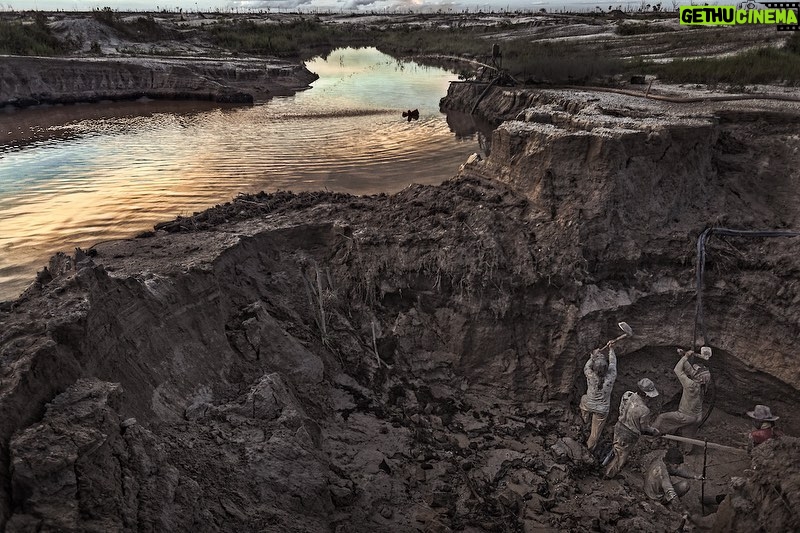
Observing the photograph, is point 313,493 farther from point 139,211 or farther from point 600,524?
point 139,211

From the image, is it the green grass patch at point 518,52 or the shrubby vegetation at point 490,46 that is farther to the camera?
the green grass patch at point 518,52

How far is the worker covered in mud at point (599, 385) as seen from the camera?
255 inches

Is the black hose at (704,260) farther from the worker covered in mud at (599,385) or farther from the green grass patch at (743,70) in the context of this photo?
the green grass patch at (743,70)

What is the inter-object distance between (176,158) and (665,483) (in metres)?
15.9

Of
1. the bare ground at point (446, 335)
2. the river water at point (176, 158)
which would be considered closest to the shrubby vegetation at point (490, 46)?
the river water at point (176, 158)

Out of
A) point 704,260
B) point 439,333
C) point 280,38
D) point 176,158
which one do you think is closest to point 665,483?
point 704,260

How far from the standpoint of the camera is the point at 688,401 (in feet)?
21.9

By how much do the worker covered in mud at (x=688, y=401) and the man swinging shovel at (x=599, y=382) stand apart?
3.13 ft

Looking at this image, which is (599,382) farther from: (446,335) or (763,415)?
(446,335)

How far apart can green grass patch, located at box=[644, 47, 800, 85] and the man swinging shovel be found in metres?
12.0

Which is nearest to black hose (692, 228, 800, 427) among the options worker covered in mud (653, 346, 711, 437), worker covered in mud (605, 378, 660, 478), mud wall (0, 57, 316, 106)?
worker covered in mud (653, 346, 711, 437)

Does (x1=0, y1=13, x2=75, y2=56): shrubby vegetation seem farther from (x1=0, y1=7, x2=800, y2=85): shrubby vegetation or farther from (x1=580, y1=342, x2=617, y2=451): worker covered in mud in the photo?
(x1=580, y1=342, x2=617, y2=451): worker covered in mud

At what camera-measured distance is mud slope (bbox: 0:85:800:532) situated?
4605 mm
